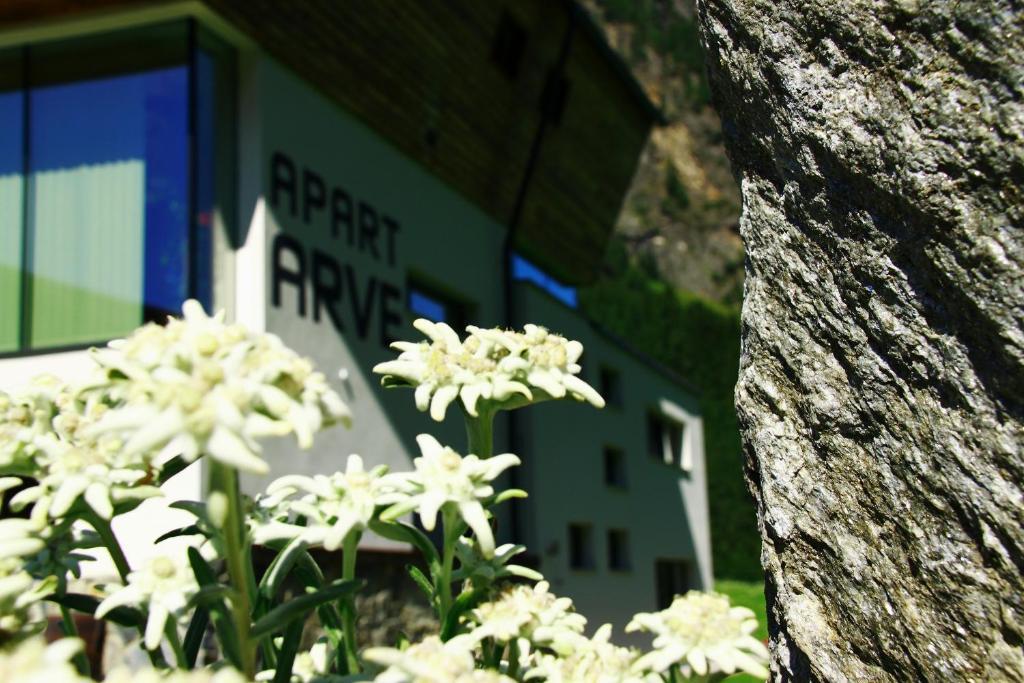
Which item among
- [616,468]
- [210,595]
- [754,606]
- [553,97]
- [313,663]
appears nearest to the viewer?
[210,595]

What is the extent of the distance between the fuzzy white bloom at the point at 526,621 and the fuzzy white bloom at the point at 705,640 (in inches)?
3.6

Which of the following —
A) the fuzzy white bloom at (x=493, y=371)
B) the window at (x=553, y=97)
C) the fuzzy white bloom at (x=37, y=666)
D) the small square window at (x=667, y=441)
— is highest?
the window at (x=553, y=97)

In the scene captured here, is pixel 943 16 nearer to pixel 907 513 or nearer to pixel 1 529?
pixel 907 513

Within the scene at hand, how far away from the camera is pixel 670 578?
18.2 metres

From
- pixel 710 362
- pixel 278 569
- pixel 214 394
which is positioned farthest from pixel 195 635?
pixel 710 362

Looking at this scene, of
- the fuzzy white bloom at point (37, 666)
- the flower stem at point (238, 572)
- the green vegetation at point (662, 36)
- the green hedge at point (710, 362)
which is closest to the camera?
the fuzzy white bloom at point (37, 666)

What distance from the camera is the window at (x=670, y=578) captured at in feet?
57.2

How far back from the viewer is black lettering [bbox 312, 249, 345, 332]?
8836mm

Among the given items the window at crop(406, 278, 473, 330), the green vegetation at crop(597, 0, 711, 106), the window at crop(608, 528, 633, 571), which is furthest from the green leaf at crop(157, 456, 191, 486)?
the green vegetation at crop(597, 0, 711, 106)

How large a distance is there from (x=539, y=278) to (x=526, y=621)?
13.4 meters

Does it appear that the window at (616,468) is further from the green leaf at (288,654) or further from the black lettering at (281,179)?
the green leaf at (288,654)

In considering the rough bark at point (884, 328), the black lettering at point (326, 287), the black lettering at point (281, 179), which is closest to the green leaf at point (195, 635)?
the rough bark at point (884, 328)

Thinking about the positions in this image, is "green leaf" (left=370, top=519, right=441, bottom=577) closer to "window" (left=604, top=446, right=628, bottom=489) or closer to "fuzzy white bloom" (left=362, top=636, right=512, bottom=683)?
"fuzzy white bloom" (left=362, top=636, right=512, bottom=683)

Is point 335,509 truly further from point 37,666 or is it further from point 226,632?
point 37,666
